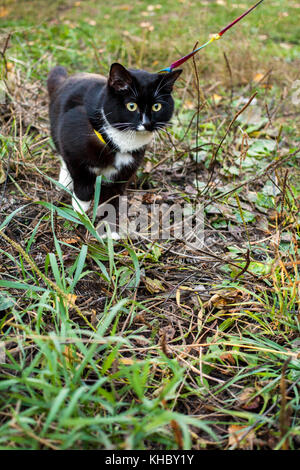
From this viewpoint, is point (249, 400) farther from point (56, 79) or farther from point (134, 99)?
point (56, 79)

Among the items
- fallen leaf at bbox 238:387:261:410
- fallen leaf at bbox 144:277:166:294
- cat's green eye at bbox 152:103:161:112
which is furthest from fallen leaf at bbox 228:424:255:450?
cat's green eye at bbox 152:103:161:112

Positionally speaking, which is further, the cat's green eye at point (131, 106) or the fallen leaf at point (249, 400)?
the cat's green eye at point (131, 106)

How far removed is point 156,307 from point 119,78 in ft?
3.17

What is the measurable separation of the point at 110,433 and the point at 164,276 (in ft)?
2.56

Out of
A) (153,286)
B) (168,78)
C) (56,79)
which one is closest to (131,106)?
(168,78)

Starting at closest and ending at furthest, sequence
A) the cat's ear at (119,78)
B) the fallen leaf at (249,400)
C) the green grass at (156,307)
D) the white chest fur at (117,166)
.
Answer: the green grass at (156,307)
the fallen leaf at (249,400)
the cat's ear at (119,78)
the white chest fur at (117,166)

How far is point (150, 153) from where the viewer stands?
247 cm

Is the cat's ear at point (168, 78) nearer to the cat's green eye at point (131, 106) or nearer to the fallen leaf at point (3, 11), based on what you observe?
the cat's green eye at point (131, 106)

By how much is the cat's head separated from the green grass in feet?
1.29

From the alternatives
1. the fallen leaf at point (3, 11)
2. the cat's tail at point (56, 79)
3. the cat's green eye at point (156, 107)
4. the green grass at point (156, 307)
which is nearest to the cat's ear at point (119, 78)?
the cat's green eye at point (156, 107)

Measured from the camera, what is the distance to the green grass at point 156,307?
1021 mm

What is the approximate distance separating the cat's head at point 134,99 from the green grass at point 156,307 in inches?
15.5

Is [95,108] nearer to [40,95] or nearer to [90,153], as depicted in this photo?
[90,153]

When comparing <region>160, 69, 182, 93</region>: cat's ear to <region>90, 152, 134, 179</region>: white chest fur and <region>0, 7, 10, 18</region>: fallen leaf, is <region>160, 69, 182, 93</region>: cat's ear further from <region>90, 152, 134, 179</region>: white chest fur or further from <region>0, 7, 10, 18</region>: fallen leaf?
<region>0, 7, 10, 18</region>: fallen leaf
